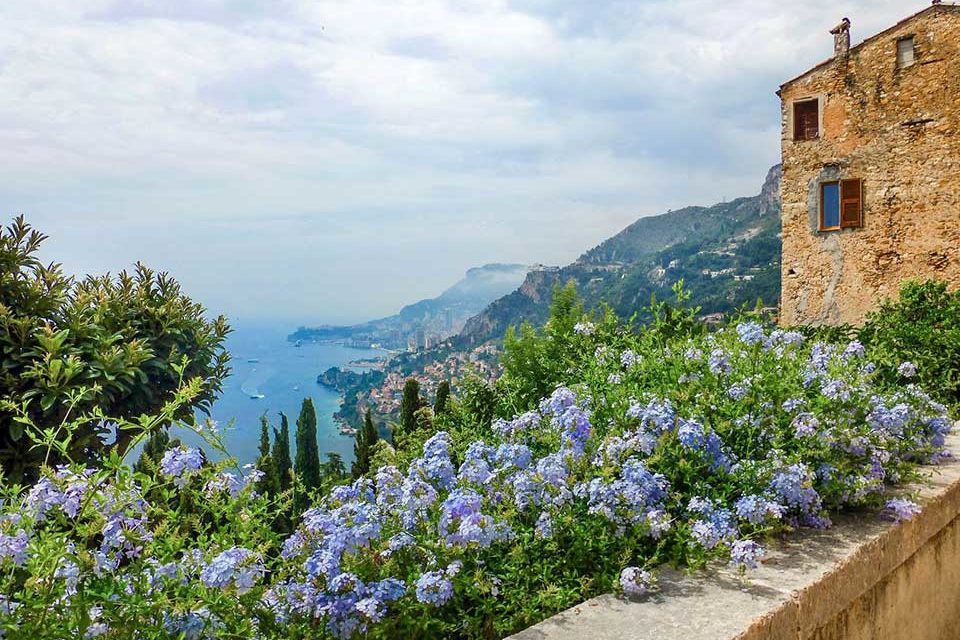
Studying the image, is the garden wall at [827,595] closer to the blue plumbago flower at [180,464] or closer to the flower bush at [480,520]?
the flower bush at [480,520]

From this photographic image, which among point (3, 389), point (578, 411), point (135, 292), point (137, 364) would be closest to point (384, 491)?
point (578, 411)

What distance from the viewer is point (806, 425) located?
270 cm

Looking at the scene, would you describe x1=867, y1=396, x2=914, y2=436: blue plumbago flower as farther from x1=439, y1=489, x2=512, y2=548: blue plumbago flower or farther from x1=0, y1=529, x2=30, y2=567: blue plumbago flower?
x1=0, y1=529, x2=30, y2=567: blue plumbago flower

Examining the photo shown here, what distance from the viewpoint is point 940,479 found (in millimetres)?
3088

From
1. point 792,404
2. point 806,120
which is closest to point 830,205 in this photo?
point 806,120

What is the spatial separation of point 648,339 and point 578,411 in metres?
1.75

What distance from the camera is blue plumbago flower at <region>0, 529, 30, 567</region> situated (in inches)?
69.6

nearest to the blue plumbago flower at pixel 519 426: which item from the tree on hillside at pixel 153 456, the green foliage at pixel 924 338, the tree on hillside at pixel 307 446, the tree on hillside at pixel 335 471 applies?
the tree on hillside at pixel 335 471

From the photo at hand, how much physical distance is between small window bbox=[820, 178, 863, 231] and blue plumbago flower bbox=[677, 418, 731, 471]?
16397mm

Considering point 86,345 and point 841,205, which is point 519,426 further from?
point 841,205

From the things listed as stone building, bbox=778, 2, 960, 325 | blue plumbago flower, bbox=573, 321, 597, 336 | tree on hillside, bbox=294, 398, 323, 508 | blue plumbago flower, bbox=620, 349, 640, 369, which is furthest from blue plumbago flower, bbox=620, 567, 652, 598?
tree on hillside, bbox=294, 398, 323, 508

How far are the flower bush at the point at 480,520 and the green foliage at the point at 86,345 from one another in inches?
124

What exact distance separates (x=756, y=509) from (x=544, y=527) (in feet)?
2.25

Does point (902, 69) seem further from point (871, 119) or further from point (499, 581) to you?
point (499, 581)
